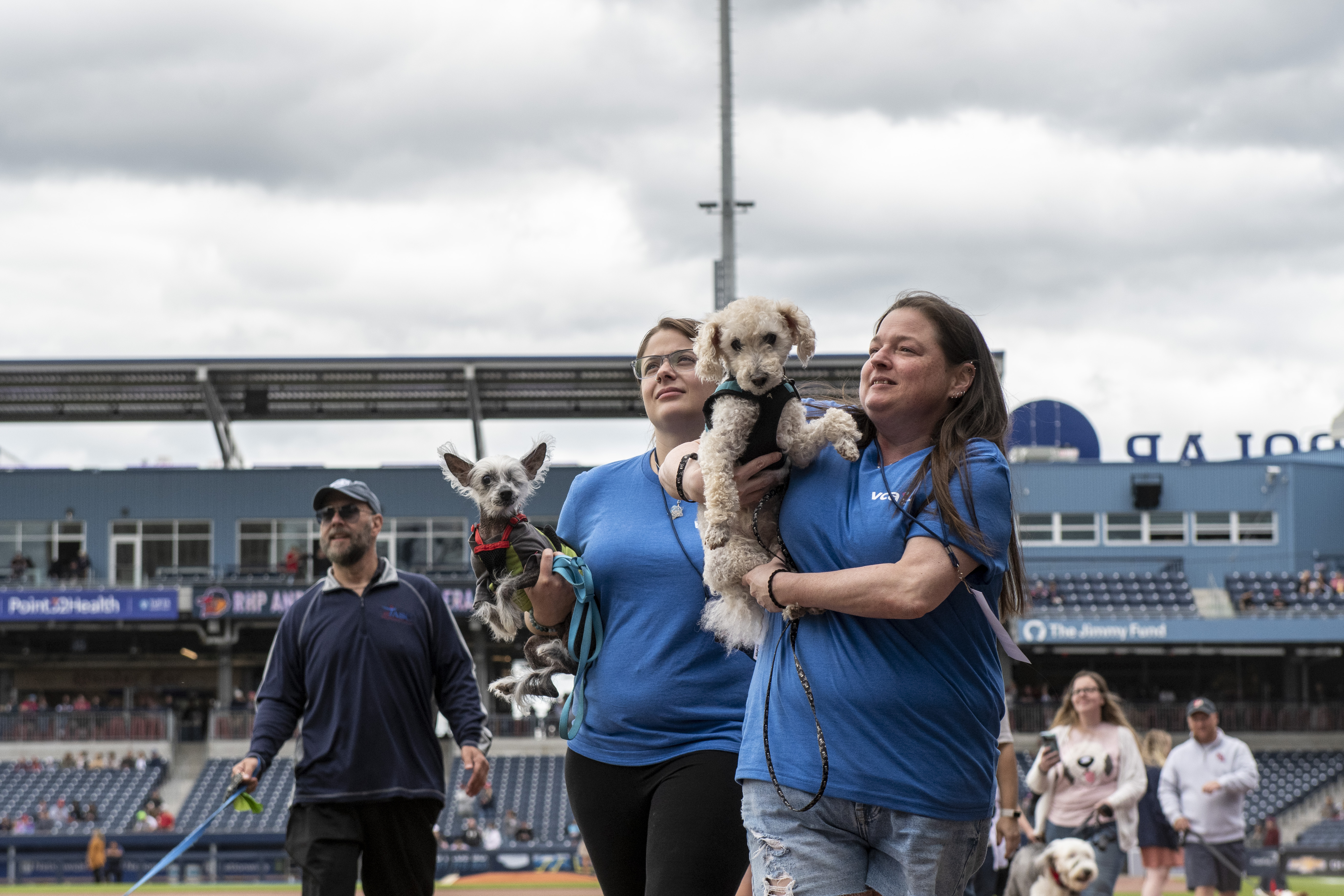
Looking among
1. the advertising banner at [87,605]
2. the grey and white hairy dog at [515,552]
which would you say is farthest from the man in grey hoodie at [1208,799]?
the advertising banner at [87,605]

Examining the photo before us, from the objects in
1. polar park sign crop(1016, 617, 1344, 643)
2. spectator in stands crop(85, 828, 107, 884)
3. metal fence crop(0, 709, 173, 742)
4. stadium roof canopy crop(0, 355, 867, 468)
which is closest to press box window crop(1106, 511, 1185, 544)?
polar park sign crop(1016, 617, 1344, 643)

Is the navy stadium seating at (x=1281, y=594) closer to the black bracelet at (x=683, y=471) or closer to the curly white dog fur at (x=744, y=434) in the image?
the black bracelet at (x=683, y=471)

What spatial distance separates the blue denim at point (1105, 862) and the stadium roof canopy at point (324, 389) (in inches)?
1046

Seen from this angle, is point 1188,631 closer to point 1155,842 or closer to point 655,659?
point 1155,842

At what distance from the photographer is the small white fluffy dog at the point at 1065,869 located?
7.29 m

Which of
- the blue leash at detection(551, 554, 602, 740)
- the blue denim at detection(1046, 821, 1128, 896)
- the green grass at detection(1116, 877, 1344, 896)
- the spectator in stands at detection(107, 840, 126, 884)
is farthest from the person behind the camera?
the spectator in stands at detection(107, 840, 126, 884)

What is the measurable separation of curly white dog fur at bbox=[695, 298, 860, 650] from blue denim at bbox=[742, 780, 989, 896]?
0.50m

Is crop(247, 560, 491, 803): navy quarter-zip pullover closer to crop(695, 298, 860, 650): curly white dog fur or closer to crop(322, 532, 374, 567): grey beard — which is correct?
crop(322, 532, 374, 567): grey beard

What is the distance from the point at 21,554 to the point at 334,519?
37200 millimetres

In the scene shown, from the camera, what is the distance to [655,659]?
146 inches

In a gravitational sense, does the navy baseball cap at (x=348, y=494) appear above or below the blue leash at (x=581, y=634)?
above

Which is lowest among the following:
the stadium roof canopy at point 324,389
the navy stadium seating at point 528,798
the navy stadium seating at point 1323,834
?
the navy stadium seating at point 1323,834

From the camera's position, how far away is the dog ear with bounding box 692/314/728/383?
126 inches

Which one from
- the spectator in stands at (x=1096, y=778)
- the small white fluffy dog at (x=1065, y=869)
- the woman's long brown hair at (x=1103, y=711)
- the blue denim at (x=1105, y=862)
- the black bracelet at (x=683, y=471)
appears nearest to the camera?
the black bracelet at (x=683, y=471)
